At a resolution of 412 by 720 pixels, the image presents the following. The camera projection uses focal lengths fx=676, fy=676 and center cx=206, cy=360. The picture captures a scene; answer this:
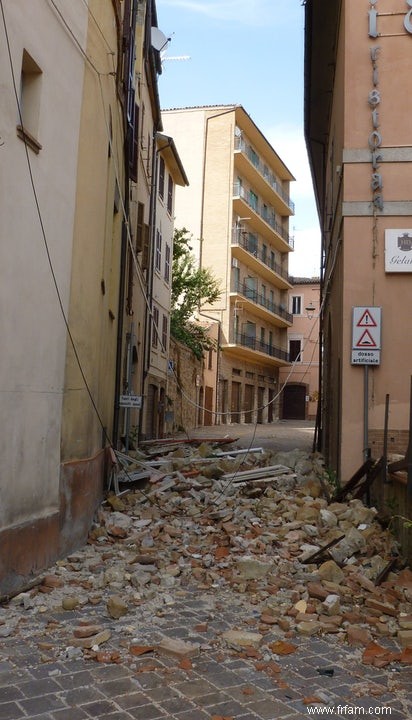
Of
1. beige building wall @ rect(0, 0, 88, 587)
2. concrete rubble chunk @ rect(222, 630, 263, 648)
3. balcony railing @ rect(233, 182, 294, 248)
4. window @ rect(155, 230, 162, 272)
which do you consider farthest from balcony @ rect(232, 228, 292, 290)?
concrete rubble chunk @ rect(222, 630, 263, 648)

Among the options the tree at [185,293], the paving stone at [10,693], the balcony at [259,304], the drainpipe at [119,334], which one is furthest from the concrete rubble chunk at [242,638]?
the balcony at [259,304]

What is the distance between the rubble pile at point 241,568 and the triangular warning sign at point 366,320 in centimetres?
248

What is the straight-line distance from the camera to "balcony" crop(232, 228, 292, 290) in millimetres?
41125

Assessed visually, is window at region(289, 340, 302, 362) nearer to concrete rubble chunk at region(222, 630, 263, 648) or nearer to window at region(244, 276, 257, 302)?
window at region(244, 276, 257, 302)

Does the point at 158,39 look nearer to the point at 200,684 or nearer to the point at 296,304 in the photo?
the point at 200,684

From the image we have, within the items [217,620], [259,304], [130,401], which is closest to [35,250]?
[217,620]

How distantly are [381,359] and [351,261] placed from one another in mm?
1546

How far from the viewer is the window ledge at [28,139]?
5.56 m

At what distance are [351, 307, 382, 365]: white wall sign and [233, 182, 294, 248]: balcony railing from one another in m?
32.3

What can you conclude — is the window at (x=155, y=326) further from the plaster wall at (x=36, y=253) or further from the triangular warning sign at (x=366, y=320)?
the plaster wall at (x=36, y=253)

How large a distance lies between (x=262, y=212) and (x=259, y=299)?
21.2 ft

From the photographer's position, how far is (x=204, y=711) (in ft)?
12.1

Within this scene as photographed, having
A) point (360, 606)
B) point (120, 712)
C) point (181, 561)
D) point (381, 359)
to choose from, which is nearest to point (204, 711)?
point (120, 712)

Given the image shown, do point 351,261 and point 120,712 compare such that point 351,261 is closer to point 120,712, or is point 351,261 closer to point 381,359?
point 381,359
